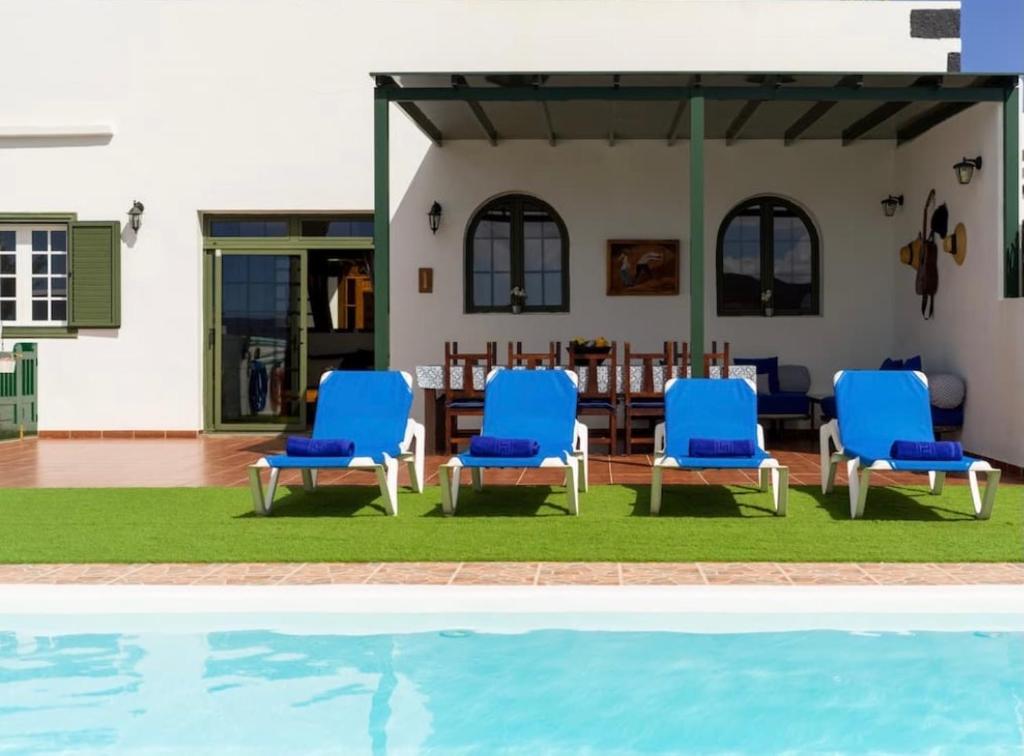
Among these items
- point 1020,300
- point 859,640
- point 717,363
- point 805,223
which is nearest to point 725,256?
point 805,223

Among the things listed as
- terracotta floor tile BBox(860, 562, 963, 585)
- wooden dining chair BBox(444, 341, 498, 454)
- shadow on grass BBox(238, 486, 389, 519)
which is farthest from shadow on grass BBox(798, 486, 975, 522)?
wooden dining chair BBox(444, 341, 498, 454)

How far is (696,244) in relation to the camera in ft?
29.3

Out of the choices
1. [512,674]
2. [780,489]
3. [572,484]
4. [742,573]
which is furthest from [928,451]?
[512,674]

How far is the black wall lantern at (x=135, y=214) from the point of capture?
12.4 meters

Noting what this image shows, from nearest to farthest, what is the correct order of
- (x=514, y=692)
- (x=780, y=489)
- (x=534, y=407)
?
(x=514, y=692) → (x=780, y=489) → (x=534, y=407)

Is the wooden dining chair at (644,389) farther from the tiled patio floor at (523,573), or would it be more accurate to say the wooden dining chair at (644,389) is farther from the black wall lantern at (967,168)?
the tiled patio floor at (523,573)

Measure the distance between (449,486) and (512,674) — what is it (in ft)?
8.94

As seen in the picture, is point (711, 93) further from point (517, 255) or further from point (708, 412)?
point (517, 255)

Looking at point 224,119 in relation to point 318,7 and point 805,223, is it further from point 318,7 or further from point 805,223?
point 805,223

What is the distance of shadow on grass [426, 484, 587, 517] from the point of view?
6.93m

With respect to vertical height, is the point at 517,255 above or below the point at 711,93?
below

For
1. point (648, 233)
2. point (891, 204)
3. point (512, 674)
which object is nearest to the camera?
point (512, 674)

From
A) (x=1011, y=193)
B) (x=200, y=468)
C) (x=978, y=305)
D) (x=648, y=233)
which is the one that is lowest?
(x=200, y=468)

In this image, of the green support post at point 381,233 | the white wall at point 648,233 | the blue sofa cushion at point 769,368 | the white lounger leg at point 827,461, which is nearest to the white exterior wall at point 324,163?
the white wall at point 648,233
